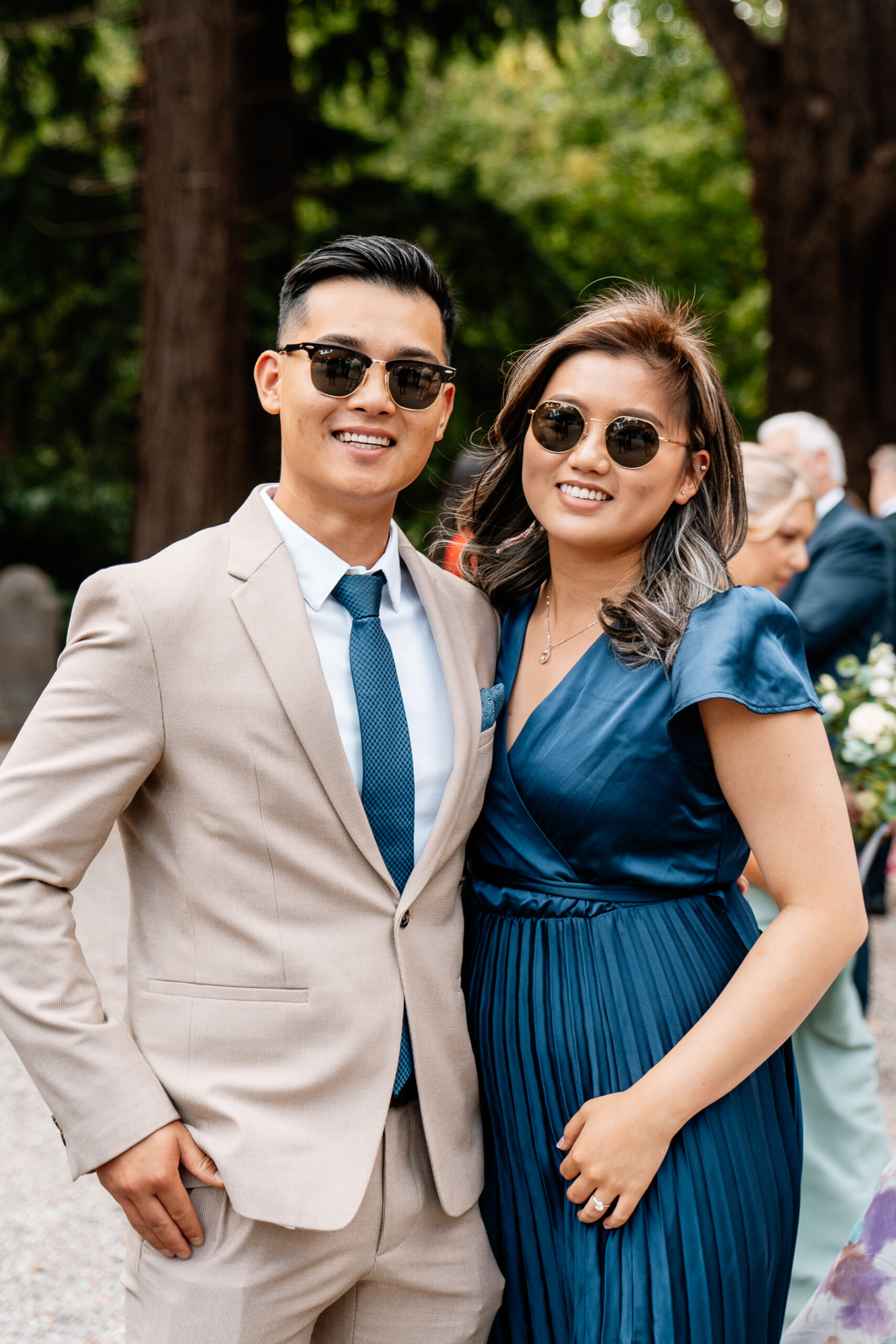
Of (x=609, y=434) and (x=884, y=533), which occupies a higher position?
(x=609, y=434)

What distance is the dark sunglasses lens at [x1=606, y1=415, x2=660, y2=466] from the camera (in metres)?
2.06

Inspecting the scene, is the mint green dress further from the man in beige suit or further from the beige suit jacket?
the beige suit jacket

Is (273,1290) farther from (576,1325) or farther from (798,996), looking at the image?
(798,996)

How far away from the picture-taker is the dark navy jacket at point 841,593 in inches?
194

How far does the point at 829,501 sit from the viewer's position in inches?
218

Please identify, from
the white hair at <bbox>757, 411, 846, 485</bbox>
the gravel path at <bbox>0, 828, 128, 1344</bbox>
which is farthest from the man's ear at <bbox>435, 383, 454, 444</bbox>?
the white hair at <bbox>757, 411, 846, 485</bbox>

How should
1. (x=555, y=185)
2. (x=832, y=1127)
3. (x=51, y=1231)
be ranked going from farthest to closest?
(x=555, y=185), (x=51, y=1231), (x=832, y=1127)

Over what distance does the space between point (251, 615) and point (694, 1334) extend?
1281mm

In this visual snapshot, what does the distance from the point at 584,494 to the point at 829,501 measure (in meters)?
3.78

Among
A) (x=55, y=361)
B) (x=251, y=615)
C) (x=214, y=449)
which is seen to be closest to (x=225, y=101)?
(x=214, y=449)

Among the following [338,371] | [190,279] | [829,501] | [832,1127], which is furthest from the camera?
[190,279]

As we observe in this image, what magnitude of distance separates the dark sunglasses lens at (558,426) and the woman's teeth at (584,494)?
6cm

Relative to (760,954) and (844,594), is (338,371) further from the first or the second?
(844,594)

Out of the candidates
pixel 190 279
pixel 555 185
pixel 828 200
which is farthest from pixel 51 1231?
pixel 555 185
